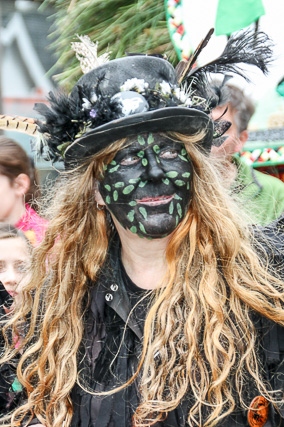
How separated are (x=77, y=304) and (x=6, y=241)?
0.88m

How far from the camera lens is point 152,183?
243cm

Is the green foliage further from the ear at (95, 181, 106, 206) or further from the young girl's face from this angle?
the ear at (95, 181, 106, 206)

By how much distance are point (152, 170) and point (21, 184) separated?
1.52m

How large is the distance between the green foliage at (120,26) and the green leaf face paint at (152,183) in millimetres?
1344

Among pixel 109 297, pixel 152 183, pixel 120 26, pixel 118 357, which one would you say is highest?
pixel 120 26

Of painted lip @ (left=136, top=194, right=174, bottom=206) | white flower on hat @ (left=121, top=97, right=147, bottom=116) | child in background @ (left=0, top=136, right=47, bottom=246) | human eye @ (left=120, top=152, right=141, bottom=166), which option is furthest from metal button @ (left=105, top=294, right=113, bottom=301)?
child in background @ (left=0, top=136, right=47, bottom=246)

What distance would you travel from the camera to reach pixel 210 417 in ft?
7.50

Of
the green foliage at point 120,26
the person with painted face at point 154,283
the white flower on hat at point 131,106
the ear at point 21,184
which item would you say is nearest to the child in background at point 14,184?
the ear at point 21,184

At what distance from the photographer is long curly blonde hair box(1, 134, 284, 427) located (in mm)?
2344

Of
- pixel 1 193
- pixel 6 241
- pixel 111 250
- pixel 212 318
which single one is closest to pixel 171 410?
pixel 212 318

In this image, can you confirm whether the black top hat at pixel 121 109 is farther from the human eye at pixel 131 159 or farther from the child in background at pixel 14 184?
the child in background at pixel 14 184

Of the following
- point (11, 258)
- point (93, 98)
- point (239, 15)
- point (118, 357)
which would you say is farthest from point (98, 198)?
point (239, 15)

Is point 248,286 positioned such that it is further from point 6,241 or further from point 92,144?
point 6,241

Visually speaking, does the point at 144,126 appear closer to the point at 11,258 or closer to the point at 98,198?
the point at 98,198
